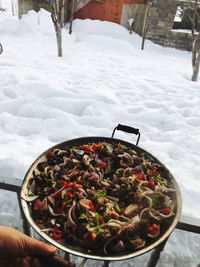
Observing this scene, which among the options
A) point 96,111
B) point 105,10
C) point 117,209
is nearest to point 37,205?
point 117,209

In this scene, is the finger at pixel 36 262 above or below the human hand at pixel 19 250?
below

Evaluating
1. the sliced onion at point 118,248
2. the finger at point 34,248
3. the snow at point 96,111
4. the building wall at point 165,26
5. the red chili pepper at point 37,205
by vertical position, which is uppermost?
the building wall at point 165,26

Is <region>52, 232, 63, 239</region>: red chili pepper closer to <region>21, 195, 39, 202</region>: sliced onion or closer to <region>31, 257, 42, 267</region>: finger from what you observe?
<region>31, 257, 42, 267</region>: finger

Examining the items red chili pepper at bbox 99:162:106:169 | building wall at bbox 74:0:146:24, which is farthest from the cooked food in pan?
building wall at bbox 74:0:146:24

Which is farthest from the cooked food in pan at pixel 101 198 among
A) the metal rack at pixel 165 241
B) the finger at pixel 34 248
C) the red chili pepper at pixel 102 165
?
the metal rack at pixel 165 241

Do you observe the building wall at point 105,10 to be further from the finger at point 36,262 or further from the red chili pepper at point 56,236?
the finger at point 36,262

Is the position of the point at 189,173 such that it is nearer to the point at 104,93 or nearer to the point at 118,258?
the point at 118,258

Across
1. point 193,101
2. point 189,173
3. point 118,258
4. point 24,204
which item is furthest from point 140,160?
point 193,101
